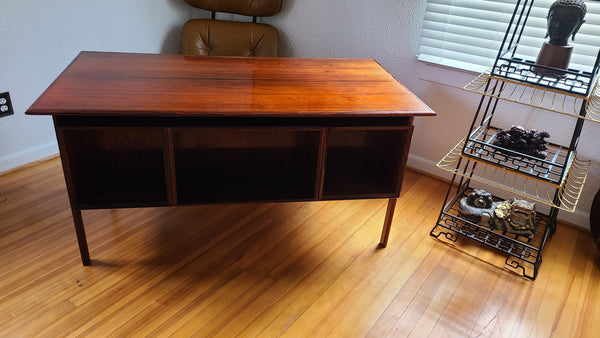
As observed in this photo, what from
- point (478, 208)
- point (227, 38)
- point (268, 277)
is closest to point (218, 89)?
point (268, 277)

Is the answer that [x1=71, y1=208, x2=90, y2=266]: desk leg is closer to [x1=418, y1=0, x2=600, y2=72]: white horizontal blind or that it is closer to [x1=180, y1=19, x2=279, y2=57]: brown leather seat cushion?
[x1=180, y1=19, x2=279, y2=57]: brown leather seat cushion

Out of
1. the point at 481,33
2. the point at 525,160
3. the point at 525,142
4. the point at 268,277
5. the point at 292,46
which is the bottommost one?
the point at 268,277

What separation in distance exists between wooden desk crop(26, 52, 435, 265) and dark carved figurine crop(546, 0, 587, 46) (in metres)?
0.60

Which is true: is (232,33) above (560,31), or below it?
below

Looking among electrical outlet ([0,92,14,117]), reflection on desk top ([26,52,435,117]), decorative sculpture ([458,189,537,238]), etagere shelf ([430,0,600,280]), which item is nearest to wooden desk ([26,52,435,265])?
reflection on desk top ([26,52,435,117])

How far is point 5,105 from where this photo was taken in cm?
226

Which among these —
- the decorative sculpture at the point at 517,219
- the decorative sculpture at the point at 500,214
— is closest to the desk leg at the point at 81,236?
the decorative sculpture at the point at 500,214

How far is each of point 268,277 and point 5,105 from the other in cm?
167

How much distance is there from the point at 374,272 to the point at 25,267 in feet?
4.72

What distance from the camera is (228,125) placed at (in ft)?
5.19

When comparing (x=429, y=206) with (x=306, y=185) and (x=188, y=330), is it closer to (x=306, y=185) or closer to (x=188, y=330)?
(x=306, y=185)

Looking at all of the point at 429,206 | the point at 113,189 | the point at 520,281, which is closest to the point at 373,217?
the point at 429,206

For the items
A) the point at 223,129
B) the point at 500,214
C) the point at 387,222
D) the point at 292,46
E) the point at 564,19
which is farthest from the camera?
the point at 292,46

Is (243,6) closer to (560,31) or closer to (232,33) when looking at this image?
(232,33)
